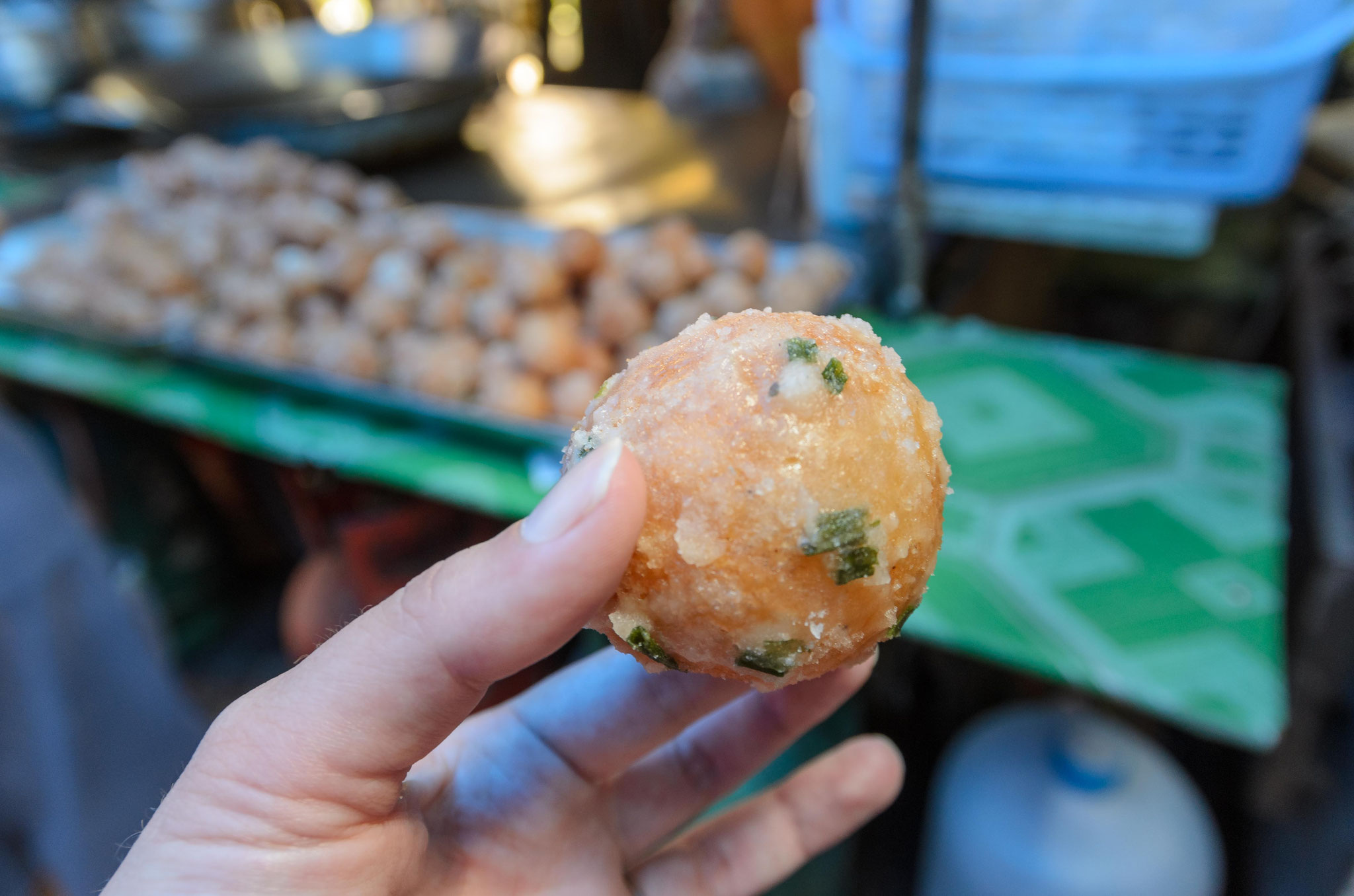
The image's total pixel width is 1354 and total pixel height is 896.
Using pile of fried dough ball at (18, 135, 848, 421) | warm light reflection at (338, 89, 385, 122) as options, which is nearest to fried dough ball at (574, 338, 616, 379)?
pile of fried dough ball at (18, 135, 848, 421)

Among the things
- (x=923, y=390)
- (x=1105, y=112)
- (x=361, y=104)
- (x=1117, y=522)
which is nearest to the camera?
(x=1117, y=522)

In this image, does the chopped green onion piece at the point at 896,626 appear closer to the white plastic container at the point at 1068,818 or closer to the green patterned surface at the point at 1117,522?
the green patterned surface at the point at 1117,522

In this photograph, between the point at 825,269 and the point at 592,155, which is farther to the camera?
the point at 592,155

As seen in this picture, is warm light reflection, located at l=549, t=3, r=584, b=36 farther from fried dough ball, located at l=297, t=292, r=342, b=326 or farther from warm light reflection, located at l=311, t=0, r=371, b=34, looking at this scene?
fried dough ball, located at l=297, t=292, r=342, b=326

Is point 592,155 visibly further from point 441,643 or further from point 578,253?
point 441,643

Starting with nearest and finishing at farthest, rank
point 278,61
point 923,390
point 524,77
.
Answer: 1. point 923,390
2. point 278,61
3. point 524,77

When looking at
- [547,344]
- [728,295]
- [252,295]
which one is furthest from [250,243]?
[728,295]

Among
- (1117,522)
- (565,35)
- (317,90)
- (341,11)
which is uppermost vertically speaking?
(341,11)

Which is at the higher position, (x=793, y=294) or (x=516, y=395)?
(x=793, y=294)
